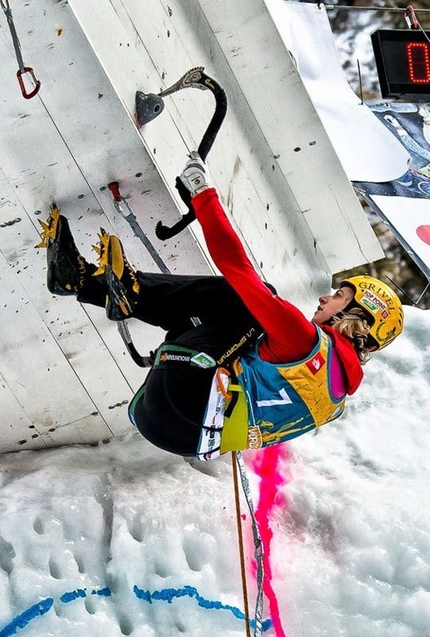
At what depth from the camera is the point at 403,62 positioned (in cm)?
602

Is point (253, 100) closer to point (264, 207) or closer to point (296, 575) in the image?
point (264, 207)

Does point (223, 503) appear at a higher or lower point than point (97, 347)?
lower

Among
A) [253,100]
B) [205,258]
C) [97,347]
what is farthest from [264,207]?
[97,347]

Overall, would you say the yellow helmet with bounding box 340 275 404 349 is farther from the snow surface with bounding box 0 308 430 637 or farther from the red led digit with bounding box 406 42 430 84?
the red led digit with bounding box 406 42 430 84

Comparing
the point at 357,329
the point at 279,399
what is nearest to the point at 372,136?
the point at 357,329

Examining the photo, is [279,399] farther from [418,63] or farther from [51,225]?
[418,63]

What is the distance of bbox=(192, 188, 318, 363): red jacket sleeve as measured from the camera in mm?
2350

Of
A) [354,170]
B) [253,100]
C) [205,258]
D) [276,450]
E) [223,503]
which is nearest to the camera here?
[205,258]

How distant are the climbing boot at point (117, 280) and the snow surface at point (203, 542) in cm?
89

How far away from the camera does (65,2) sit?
2.48 metres

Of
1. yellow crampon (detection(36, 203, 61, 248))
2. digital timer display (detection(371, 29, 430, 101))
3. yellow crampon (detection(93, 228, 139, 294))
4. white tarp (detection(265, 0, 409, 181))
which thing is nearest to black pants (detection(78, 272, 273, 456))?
yellow crampon (detection(93, 228, 139, 294))

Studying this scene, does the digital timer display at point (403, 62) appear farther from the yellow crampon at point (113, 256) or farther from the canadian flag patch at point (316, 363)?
the canadian flag patch at point (316, 363)

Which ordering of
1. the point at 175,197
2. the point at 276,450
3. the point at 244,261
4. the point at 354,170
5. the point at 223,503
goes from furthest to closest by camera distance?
1. the point at 354,170
2. the point at 276,450
3. the point at 223,503
4. the point at 175,197
5. the point at 244,261

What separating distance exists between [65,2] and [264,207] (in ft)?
5.66
